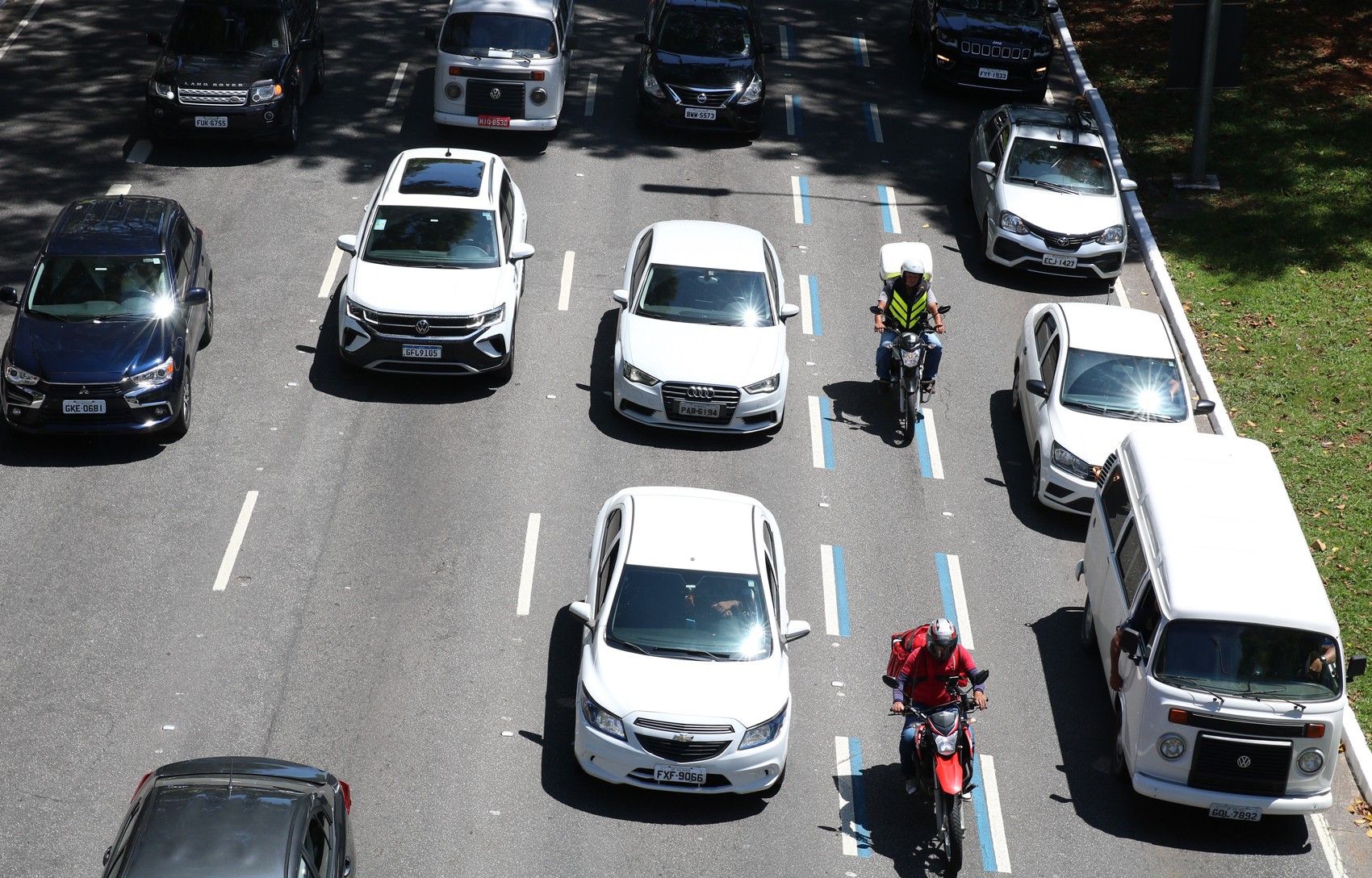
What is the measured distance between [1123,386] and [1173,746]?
5.63 metres

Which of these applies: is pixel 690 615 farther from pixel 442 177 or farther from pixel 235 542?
pixel 442 177

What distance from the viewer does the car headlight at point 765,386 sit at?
16859mm

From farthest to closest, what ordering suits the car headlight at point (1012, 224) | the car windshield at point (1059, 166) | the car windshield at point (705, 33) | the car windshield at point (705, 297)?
the car windshield at point (705, 33)
the car windshield at point (1059, 166)
the car headlight at point (1012, 224)
the car windshield at point (705, 297)

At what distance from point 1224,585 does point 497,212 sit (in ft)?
32.5

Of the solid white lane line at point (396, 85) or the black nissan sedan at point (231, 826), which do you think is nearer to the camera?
the black nissan sedan at point (231, 826)

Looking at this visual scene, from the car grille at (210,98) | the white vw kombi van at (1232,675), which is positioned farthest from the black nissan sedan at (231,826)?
the car grille at (210,98)

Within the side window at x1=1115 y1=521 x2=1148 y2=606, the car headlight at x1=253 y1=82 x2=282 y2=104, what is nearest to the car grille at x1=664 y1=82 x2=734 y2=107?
the car headlight at x1=253 y1=82 x2=282 y2=104

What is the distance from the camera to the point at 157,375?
15984 millimetres

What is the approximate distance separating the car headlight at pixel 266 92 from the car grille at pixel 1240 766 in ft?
53.0

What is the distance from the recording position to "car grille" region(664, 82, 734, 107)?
23.7m

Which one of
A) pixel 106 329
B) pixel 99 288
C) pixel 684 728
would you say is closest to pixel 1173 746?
pixel 684 728

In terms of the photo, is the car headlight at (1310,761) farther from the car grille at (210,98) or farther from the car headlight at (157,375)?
the car grille at (210,98)

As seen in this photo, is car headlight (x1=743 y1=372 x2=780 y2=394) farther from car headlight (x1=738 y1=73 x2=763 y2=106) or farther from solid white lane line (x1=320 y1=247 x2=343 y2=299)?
car headlight (x1=738 y1=73 x2=763 y2=106)

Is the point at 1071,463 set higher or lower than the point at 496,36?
lower
